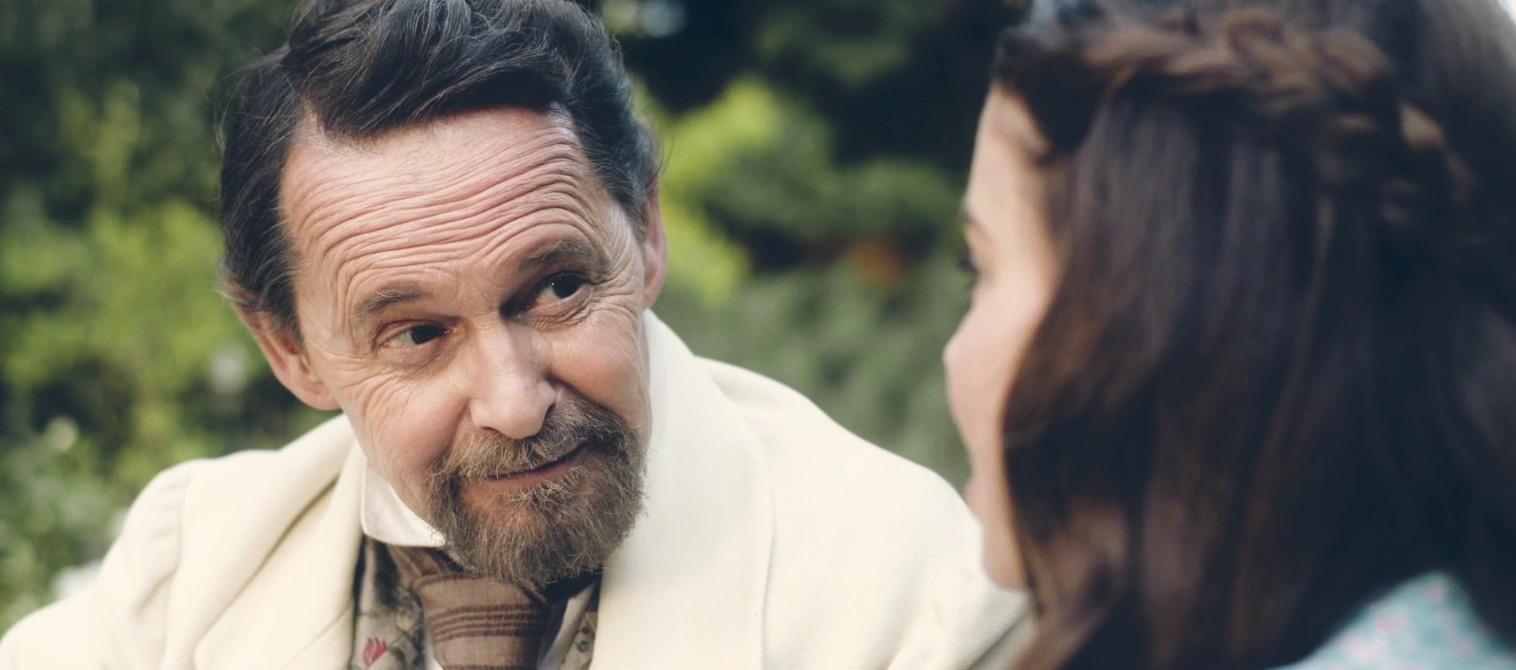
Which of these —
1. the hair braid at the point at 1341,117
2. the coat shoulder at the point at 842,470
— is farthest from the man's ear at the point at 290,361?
the hair braid at the point at 1341,117

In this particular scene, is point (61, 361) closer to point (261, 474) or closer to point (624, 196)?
point (261, 474)

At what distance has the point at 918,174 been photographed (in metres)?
6.30

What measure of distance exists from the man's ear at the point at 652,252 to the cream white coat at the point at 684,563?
74 millimetres

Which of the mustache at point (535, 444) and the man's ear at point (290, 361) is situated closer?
the mustache at point (535, 444)

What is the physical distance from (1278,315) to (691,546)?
1343 mm

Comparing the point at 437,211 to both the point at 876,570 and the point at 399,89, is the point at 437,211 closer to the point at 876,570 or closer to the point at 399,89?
the point at 399,89

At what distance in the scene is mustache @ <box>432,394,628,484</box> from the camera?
94.0 inches

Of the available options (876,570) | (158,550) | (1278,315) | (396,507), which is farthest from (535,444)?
(1278,315)

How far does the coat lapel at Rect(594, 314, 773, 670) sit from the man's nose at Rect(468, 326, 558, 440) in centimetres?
33

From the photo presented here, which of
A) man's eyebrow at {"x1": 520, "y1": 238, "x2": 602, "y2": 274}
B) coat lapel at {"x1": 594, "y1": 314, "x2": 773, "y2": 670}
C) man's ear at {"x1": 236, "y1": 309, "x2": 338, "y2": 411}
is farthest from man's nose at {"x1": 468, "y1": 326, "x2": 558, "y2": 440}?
man's ear at {"x1": 236, "y1": 309, "x2": 338, "y2": 411}

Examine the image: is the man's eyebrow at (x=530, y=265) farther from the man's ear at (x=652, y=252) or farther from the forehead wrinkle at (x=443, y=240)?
the man's ear at (x=652, y=252)

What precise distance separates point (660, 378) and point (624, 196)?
0.35m

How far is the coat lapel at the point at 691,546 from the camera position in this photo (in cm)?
242

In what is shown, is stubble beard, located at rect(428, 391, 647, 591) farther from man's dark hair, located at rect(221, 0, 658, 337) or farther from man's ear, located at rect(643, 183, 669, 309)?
man's dark hair, located at rect(221, 0, 658, 337)
